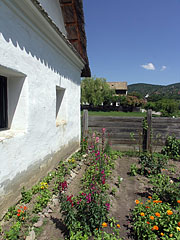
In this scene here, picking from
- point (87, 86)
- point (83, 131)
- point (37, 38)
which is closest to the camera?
point (37, 38)

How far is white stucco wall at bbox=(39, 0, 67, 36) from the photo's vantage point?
4177mm

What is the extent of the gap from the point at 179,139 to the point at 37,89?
548 cm

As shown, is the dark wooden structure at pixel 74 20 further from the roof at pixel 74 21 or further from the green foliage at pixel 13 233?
Answer: the green foliage at pixel 13 233

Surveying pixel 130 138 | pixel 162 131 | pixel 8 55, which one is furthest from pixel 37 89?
pixel 162 131

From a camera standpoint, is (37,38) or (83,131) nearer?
(37,38)

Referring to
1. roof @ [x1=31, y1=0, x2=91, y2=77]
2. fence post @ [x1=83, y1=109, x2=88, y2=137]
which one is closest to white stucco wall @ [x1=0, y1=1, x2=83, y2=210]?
roof @ [x1=31, y1=0, x2=91, y2=77]

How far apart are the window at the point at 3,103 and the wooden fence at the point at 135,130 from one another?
152 inches

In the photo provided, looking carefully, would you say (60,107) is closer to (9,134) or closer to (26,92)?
(26,92)

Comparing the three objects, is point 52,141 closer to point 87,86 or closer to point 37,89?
point 37,89

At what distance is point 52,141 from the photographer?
13.0 ft

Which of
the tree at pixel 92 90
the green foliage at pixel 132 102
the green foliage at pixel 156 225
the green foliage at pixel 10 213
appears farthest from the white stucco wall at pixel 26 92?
the green foliage at pixel 132 102

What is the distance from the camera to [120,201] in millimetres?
3018

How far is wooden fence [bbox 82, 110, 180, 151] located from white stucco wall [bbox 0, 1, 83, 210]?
2.49 m

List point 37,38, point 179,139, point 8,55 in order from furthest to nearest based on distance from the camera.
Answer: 1. point 179,139
2. point 37,38
3. point 8,55
